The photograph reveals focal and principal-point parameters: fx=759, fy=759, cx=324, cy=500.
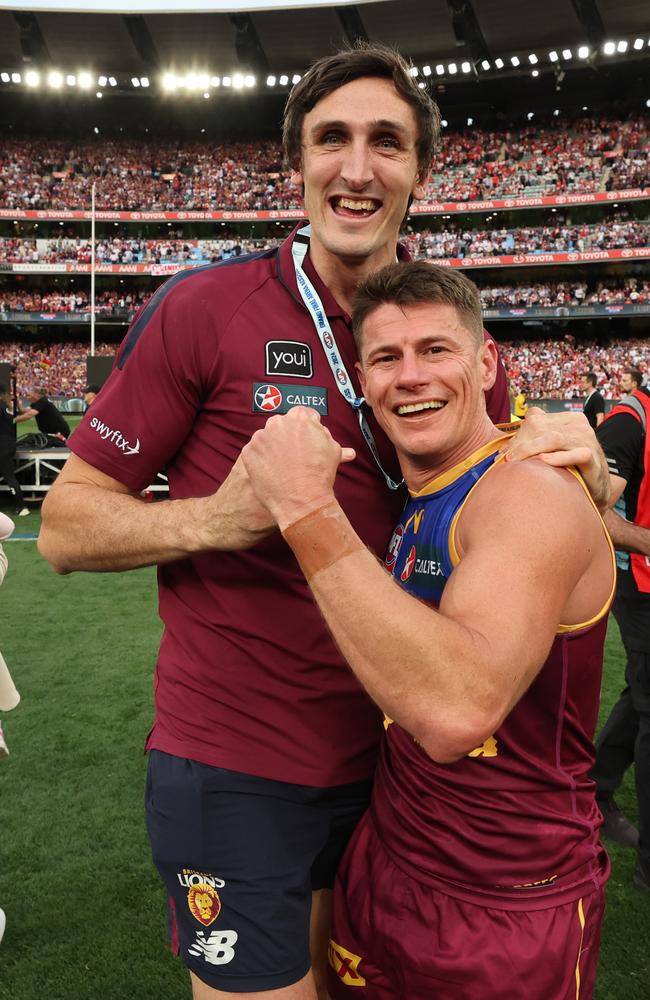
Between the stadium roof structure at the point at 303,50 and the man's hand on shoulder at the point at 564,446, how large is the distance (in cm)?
3695

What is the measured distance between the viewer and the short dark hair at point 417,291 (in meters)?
1.71

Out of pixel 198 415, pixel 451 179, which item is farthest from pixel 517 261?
pixel 198 415

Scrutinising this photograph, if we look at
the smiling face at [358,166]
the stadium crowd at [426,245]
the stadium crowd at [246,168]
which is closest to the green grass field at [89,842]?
the smiling face at [358,166]

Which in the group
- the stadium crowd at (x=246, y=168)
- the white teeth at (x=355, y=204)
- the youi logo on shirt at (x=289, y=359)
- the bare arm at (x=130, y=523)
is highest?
the stadium crowd at (x=246, y=168)

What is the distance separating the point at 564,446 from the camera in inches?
60.6

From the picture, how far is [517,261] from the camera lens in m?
37.4

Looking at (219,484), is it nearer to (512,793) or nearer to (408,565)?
(408,565)

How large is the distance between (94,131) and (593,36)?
89.9ft

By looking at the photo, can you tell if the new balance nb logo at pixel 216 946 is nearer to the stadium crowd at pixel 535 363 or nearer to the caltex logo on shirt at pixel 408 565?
the caltex logo on shirt at pixel 408 565

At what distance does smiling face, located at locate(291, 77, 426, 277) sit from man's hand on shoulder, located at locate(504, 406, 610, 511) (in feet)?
2.01

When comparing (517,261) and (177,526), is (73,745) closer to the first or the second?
(177,526)

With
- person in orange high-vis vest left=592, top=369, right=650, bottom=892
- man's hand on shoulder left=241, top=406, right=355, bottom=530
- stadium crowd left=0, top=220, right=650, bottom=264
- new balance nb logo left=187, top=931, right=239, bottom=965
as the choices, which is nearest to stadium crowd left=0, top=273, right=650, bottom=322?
stadium crowd left=0, top=220, right=650, bottom=264

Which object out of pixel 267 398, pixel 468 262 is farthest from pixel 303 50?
pixel 267 398

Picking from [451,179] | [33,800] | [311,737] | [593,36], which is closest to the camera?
[311,737]
